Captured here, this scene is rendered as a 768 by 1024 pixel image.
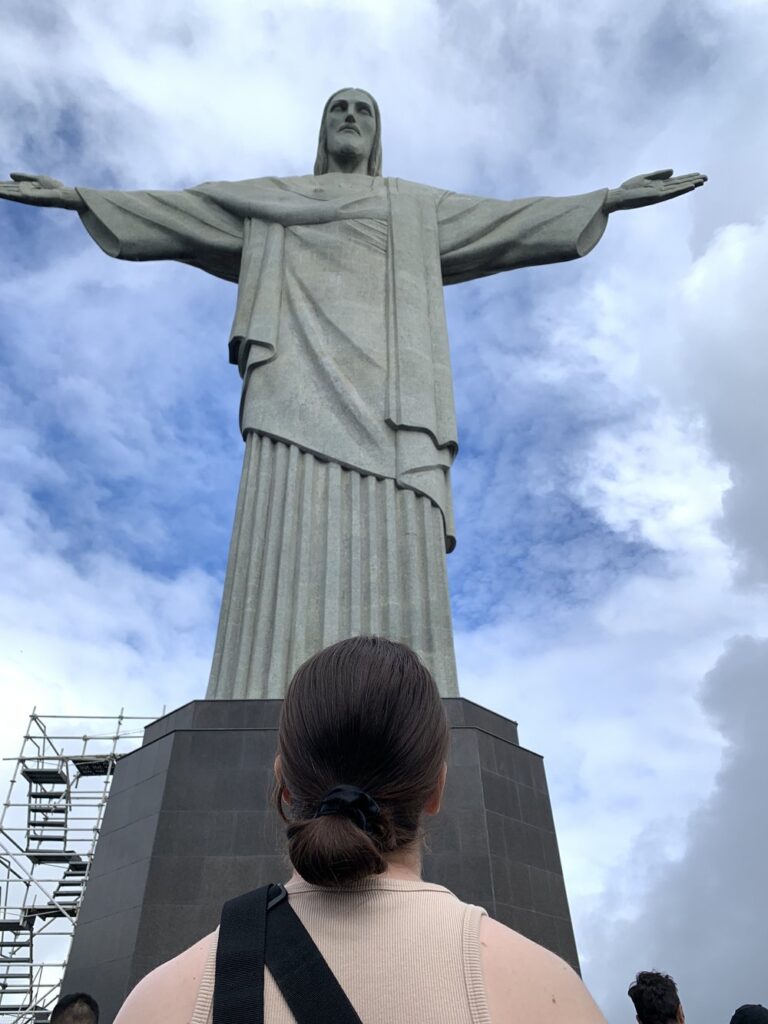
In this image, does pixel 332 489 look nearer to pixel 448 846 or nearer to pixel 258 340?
pixel 258 340

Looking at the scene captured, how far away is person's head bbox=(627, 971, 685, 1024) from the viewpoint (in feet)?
11.1

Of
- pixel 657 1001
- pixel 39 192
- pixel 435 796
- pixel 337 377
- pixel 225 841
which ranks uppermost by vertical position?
pixel 39 192

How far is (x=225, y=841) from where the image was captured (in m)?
5.44

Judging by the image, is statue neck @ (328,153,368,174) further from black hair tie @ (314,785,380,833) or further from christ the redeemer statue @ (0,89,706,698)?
black hair tie @ (314,785,380,833)

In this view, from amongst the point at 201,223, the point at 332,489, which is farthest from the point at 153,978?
the point at 201,223

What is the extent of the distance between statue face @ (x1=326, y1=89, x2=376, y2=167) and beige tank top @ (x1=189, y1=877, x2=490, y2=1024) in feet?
31.0

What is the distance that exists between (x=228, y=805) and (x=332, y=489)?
2747 millimetres

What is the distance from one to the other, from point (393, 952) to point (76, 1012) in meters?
3.24

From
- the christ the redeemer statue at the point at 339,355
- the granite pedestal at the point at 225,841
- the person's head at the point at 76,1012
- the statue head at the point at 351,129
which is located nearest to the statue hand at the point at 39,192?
the christ the redeemer statue at the point at 339,355

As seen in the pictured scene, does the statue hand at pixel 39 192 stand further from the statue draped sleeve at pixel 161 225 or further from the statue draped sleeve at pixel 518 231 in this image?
the statue draped sleeve at pixel 518 231

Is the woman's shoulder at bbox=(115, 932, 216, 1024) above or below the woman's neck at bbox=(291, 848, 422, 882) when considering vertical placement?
below

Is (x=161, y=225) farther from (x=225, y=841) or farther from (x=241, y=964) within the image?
(x=241, y=964)

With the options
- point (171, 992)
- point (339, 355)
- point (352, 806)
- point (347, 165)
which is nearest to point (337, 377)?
point (339, 355)

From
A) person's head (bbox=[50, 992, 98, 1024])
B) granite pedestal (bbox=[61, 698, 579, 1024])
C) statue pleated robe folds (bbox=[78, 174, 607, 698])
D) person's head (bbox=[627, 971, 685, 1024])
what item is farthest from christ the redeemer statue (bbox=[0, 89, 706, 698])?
person's head (bbox=[627, 971, 685, 1024])
